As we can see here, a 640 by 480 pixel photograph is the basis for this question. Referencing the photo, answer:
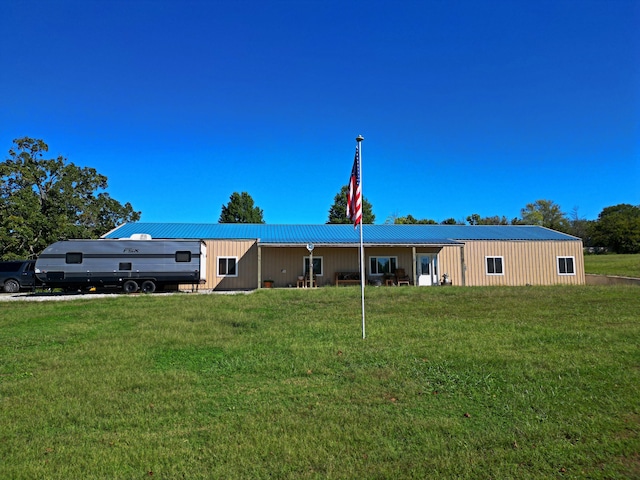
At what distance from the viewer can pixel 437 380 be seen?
5.54m

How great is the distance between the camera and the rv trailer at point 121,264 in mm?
18969

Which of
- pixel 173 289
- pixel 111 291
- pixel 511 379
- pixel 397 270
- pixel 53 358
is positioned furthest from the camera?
pixel 397 270

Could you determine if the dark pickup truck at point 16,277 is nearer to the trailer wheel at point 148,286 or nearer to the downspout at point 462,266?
the trailer wheel at point 148,286

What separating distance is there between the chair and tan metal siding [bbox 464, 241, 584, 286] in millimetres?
4015

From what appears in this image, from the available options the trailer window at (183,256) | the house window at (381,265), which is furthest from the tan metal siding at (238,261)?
the house window at (381,265)

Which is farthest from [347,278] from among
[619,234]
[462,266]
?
[619,234]

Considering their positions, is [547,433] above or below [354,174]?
below

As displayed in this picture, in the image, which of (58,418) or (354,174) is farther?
(354,174)

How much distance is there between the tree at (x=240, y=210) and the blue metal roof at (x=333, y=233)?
87.4ft

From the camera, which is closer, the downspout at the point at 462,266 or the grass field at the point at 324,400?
the grass field at the point at 324,400

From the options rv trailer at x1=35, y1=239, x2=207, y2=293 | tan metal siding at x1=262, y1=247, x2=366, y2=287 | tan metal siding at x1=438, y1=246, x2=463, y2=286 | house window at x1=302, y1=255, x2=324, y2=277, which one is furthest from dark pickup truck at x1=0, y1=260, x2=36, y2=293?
tan metal siding at x1=438, y1=246, x2=463, y2=286

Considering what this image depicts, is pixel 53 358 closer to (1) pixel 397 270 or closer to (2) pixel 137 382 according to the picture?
(2) pixel 137 382

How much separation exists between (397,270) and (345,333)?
16.5 metres

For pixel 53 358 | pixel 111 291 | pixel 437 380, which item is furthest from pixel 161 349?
pixel 111 291
